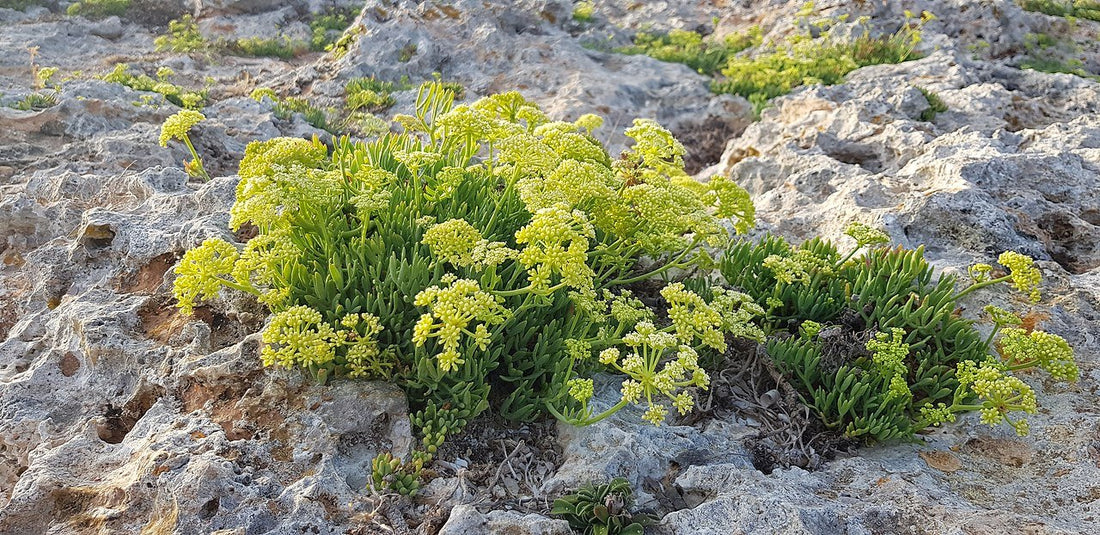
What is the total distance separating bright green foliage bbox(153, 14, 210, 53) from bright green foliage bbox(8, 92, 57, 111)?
3.81 m

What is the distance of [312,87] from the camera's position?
352 inches

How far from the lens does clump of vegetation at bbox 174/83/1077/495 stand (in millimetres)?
3150

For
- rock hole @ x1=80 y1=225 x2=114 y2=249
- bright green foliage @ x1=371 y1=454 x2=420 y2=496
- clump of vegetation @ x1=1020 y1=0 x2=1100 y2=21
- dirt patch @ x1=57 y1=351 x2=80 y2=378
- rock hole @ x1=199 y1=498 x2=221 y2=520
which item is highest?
rock hole @ x1=80 y1=225 x2=114 y2=249

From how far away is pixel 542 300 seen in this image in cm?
357

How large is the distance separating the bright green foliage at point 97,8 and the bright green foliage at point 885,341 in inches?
442

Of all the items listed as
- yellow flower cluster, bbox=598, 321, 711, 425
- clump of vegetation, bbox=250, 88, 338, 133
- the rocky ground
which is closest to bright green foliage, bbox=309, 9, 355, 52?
clump of vegetation, bbox=250, 88, 338, 133

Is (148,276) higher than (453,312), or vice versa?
(453,312)

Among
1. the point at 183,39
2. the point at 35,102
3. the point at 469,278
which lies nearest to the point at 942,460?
the point at 469,278

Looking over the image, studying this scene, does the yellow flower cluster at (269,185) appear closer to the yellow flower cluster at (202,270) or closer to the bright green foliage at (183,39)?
the yellow flower cluster at (202,270)

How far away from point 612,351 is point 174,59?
9057 mm

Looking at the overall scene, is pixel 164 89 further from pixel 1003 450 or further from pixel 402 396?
pixel 1003 450

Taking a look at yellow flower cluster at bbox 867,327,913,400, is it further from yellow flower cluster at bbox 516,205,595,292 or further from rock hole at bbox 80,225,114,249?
rock hole at bbox 80,225,114,249

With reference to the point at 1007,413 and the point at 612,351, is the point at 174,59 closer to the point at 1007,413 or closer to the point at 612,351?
the point at 612,351

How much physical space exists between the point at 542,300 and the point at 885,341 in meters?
2.02
